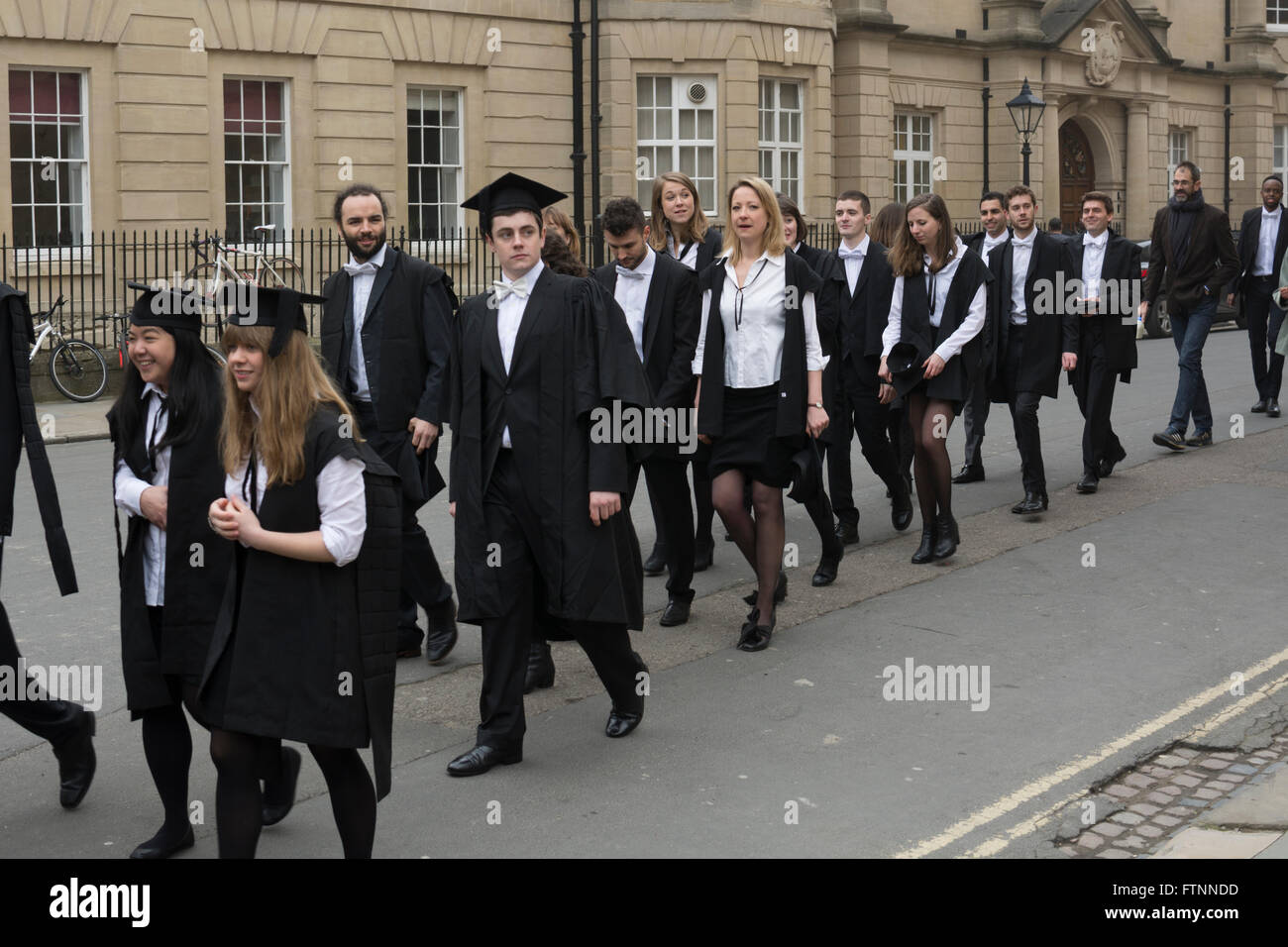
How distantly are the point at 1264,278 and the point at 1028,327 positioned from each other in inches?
193

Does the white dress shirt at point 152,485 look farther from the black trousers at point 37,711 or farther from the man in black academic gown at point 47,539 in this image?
the black trousers at point 37,711

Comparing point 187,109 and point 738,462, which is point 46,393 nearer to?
point 187,109

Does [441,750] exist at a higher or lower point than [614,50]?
lower

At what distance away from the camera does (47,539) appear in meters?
5.23

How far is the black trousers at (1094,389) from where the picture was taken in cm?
1093

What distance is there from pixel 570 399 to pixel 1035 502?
5.24m

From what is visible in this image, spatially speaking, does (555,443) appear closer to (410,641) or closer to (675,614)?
(410,641)

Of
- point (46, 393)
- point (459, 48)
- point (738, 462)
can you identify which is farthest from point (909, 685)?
point (459, 48)

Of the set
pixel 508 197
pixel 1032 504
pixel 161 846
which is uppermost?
pixel 508 197

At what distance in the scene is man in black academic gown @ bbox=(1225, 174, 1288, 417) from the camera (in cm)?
1406

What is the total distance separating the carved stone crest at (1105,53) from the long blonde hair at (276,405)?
31.9m

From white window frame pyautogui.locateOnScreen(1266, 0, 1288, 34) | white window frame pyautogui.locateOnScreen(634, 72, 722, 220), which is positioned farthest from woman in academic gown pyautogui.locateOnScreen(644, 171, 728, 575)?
white window frame pyautogui.locateOnScreen(1266, 0, 1288, 34)

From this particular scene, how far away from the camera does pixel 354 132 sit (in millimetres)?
22688

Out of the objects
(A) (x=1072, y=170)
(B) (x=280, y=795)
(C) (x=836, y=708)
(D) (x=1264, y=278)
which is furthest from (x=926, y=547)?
(A) (x=1072, y=170)
